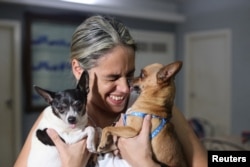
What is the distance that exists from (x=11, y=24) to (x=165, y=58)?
2.71 metres

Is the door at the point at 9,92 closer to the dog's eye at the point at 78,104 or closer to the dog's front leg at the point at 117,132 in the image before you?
the dog's eye at the point at 78,104

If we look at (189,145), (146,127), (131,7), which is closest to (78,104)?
(146,127)

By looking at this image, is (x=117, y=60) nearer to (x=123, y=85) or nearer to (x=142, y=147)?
(x=123, y=85)

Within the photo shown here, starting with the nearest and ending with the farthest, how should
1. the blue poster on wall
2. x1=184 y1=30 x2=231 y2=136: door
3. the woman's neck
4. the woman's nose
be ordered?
1. the woman's nose
2. the woman's neck
3. the blue poster on wall
4. x1=184 y1=30 x2=231 y2=136: door

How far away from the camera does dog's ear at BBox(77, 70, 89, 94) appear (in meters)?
1.17

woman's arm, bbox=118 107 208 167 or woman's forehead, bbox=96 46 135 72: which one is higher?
woman's forehead, bbox=96 46 135 72

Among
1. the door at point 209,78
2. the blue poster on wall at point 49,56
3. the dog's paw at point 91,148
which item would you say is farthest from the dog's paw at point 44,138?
the door at point 209,78

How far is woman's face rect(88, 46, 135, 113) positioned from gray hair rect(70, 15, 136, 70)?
2 cm

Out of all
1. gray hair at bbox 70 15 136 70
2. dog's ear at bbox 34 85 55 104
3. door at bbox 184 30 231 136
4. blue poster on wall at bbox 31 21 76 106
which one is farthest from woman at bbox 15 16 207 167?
door at bbox 184 30 231 136

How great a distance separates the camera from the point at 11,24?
439cm

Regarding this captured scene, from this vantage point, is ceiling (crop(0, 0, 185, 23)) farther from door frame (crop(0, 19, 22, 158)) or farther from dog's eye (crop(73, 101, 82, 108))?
dog's eye (crop(73, 101, 82, 108))

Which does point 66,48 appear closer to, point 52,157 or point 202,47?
point 202,47

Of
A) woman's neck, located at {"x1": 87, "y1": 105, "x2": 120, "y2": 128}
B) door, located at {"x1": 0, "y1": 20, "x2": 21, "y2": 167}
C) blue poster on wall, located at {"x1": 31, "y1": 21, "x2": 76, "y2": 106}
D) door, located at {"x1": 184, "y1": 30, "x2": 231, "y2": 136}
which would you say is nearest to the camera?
woman's neck, located at {"x1": 87, "y1": 105, "x2": 120, "y2": 128}

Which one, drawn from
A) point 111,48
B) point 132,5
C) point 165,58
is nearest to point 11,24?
point 132,5
